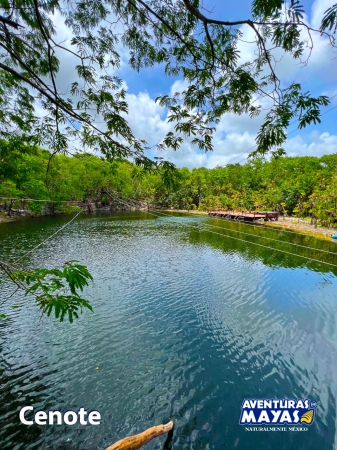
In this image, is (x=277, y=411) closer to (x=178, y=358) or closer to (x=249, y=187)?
(x=178, y=358)

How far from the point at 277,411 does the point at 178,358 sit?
251cm

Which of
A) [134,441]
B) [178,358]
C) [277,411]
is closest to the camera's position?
[134,441]

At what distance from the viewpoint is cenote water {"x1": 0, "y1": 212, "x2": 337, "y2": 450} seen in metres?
4.11

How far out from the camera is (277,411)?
4574 millimetres

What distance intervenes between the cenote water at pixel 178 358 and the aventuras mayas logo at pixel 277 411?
119 millimetres

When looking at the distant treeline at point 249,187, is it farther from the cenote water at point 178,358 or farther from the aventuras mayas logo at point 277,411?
the aventuras mayas logo at point 277,411

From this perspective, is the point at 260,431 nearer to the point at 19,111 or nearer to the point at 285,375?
the point at 285,375

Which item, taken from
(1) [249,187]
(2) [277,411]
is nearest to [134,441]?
(2) [277,411]

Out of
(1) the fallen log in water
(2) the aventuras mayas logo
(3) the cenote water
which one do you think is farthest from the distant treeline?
(1) the fallen log in water

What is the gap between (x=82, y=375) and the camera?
524cm

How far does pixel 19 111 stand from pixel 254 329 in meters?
9.00

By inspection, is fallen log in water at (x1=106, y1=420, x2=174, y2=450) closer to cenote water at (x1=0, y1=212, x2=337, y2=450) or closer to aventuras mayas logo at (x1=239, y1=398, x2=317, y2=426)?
cenote water at (x1=0, y1=212, x2=337, y2=450)

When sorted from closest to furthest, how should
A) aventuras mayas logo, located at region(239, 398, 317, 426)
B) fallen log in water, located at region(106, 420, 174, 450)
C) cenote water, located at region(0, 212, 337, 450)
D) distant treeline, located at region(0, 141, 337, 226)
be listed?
1. fallen log in water, located at region(106, 420, 174, 450)
2. cenote water, located at region(0, 212, 337, 450)
3. aventuras mayas logo, located at region(239, 398, 317, 426)
4. distant treeline, located at region(0, 141, 337, 226)

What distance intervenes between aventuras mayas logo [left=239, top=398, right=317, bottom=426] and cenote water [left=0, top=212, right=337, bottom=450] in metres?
0.12
